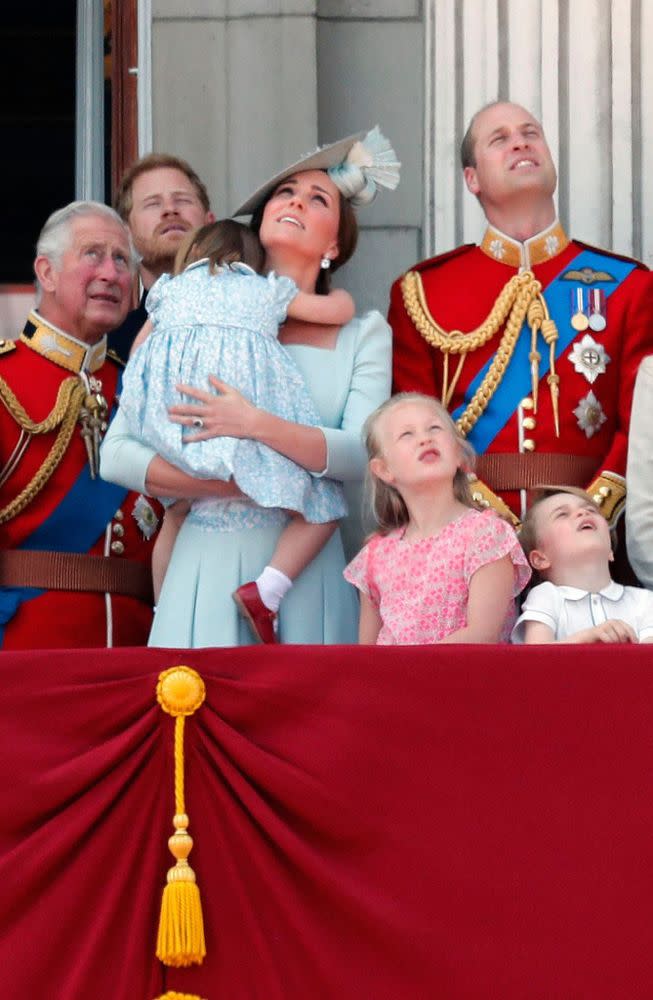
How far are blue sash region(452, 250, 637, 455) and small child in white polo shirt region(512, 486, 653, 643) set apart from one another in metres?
0.38

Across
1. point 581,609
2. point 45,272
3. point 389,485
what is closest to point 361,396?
point 389,485

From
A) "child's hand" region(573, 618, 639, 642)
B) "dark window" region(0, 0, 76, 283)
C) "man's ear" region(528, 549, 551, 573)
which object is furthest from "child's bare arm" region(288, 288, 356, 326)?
"dark window" region(0, 0, 76, 283)

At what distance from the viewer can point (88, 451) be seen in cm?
428

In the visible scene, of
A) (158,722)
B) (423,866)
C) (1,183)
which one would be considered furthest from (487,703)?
(1,183)

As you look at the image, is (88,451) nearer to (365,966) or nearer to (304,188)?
(304,188)

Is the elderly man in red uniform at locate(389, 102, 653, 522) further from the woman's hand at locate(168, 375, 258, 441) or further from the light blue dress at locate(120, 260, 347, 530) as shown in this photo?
the woman's hand at locate(168, 375, 258, 441)

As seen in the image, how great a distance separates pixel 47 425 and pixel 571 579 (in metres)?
1.13

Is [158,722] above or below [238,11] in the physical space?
below

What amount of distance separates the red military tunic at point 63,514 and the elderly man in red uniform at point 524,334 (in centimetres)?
60

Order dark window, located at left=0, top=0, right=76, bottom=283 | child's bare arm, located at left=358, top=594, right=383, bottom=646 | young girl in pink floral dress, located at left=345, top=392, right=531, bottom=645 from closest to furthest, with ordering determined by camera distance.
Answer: young girl in pink floral dress, located at left=345, top=392, right=531, bottom=645 < child's bare arm, located at left=358, top=594, right=383, bottom=646 < dark window, located at left=0, top=0, right=76, bottom=283

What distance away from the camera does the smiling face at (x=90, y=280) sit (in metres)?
4.41

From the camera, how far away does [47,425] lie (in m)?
4.25

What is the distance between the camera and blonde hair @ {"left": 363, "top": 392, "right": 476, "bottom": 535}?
3717 mm

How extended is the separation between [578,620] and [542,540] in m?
0.17
